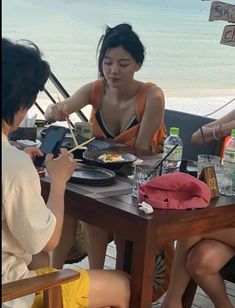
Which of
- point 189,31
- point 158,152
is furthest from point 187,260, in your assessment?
point 189,31

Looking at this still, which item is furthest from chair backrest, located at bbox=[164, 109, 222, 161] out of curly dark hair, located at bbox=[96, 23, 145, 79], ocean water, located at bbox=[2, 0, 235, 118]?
ocean water, located at bbox=[2, 0, 235, 118]

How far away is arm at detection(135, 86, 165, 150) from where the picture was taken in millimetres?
2711

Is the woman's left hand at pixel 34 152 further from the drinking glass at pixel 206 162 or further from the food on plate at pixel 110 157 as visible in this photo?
the drinking glass at pixel 206 162

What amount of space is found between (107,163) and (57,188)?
567mm

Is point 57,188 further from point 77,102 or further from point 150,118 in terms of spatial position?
point 77,102

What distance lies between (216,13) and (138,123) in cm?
63

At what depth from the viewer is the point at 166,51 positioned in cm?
1712

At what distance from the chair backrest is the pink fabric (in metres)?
1.10

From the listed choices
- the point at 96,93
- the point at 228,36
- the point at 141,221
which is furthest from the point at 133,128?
the point at 141,221

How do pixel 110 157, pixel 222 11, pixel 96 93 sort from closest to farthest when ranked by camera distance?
1. pixel 110 157
2. pixel 222 11
3. pixel 96 93

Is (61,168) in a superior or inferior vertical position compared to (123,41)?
inferior

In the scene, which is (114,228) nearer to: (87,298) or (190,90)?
(87,298)

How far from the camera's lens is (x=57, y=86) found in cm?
442

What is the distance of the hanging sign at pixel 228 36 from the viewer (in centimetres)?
253
